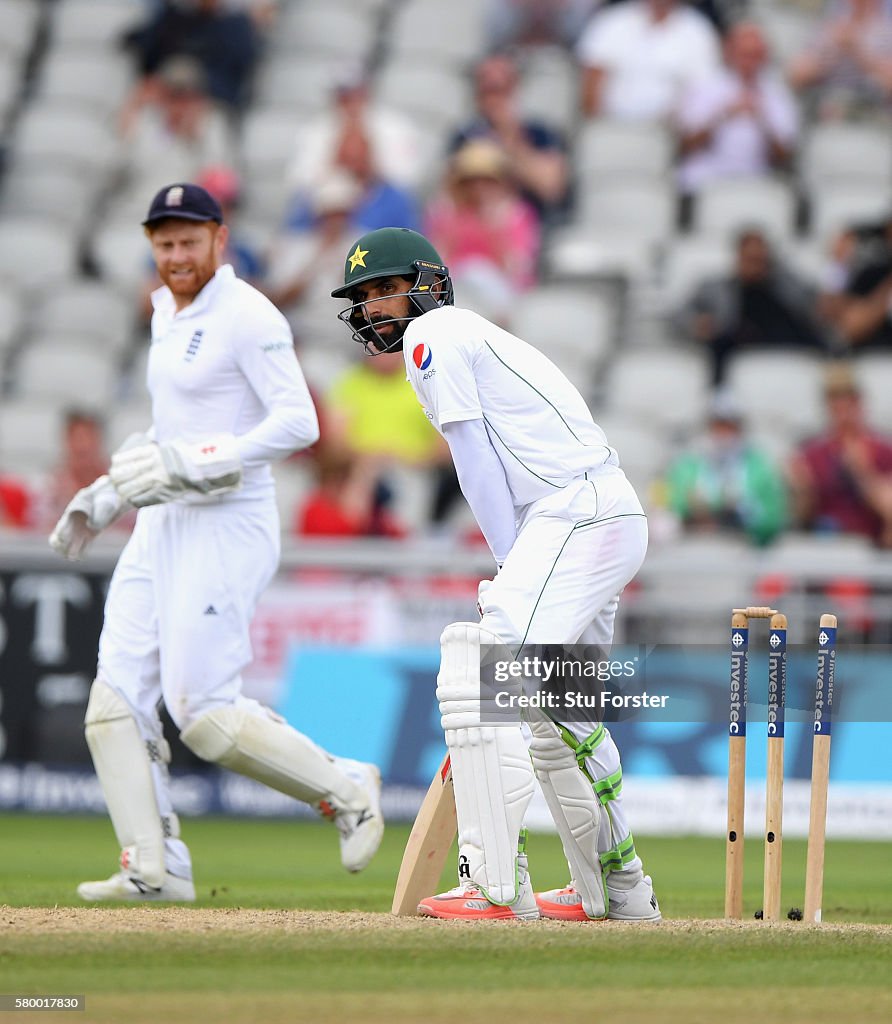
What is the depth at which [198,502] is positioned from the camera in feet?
23.6

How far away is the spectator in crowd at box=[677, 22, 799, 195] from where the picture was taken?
1571 centimetres

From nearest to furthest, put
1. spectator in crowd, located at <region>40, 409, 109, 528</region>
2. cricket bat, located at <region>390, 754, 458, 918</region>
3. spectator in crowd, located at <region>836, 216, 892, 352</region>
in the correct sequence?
cricket bat, located at <region>390, 754, 458, 918</region> < spectator in crowd, located at <region>40, 409, 109, 528</region> < spectator in crowd, located at <region>836, 216, 892, 352</region>

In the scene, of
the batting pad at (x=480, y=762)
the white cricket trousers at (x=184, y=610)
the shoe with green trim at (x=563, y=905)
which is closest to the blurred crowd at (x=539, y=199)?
the white cricket trousers at (x=184, y=610)

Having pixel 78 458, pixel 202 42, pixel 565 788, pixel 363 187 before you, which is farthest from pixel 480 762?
pixel 202 42

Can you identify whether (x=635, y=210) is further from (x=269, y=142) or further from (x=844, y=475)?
(x=844, y=475)

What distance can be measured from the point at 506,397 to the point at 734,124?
10.4 m

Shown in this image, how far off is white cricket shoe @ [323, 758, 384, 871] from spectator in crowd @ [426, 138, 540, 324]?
24.1 feet

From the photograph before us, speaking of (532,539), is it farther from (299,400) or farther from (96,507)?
(96,507)

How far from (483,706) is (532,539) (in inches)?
21.5

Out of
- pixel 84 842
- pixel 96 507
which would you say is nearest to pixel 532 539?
pixel 96 507

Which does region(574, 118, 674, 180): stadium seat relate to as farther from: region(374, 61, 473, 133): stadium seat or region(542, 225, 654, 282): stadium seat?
region(374, 61, 473, 133): stadium seat

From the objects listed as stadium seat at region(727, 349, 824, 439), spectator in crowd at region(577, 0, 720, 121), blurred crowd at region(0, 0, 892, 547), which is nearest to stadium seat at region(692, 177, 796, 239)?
blurred crowd at region(0, 0, 892, 547)

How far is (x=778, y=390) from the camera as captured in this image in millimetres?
14234

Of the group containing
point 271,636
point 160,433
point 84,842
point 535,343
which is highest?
point 535,343
